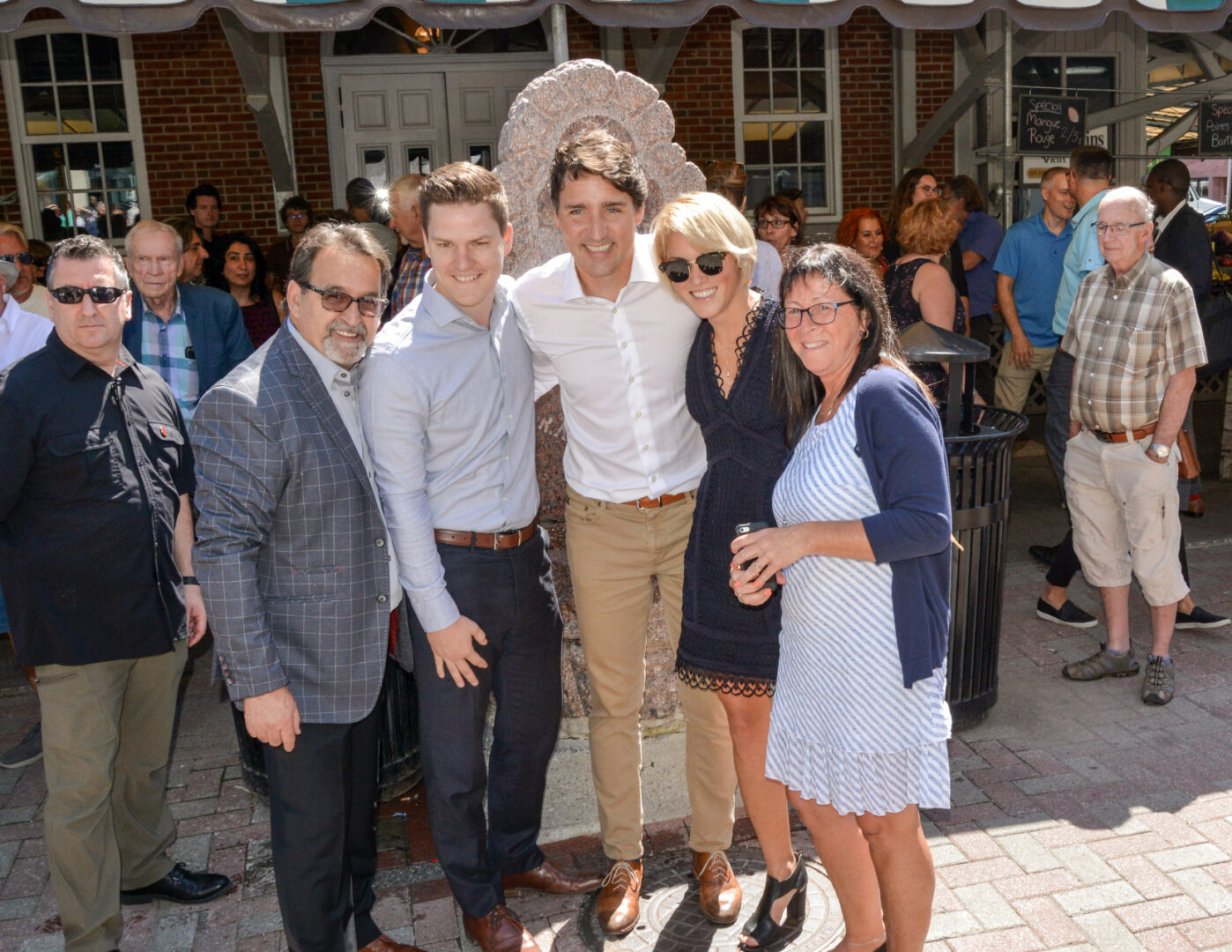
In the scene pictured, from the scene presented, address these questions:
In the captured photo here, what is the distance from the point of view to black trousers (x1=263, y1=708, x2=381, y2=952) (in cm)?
289

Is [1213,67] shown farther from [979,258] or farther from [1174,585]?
[1174,585]

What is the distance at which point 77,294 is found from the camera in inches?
125

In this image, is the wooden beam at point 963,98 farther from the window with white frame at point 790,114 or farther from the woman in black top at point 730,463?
the woman in black top at point 730,463

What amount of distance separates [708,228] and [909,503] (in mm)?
941

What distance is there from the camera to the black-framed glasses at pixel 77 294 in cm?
316

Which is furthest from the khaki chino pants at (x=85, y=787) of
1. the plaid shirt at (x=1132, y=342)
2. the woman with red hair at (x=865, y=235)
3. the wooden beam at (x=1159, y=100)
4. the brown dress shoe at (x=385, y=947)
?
the wooden beam at (x=1159, y=100)

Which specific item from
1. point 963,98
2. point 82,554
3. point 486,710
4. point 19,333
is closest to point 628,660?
point 486,710

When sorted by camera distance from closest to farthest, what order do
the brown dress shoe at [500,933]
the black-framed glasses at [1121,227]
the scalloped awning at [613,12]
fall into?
the brown dress shoe at [500,933], the black-framed glasses at [1121,227], the scalloped awning at [613,12]

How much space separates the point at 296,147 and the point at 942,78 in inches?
262

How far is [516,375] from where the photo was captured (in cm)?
319

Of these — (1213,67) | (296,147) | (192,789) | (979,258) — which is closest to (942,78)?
(1213,67)

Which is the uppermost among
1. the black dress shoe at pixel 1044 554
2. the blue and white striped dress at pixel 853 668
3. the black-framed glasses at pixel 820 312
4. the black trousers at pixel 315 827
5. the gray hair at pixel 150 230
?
the gray hair at pixel 150 230

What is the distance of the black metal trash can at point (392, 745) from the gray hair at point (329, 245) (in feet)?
5.29

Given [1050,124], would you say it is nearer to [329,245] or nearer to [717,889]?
[717,889]
